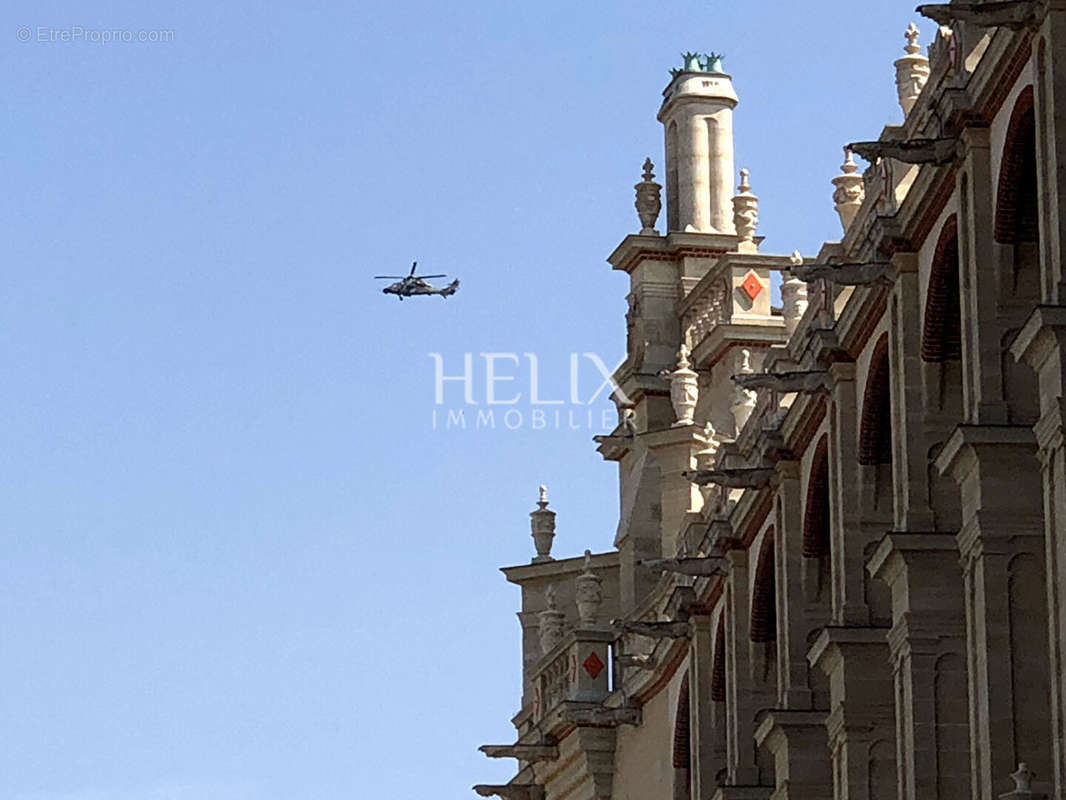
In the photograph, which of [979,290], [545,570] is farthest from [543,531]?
[979,290]

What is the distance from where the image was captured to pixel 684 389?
207 ft

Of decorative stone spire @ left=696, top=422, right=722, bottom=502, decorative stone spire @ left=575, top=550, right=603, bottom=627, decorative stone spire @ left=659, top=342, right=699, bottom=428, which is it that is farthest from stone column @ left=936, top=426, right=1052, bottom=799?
decorative stone spire @ left=575, top=550, right=603, bottom=627

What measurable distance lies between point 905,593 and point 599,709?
924 inches

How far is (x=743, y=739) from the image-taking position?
53125mm

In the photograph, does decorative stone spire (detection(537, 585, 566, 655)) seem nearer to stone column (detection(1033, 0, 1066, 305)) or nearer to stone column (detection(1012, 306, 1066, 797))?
stone column (detection(1033, 0, 1066, 305))

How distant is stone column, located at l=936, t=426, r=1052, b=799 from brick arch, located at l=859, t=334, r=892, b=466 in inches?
249

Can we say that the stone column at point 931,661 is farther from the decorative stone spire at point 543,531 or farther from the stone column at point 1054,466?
the decorative stone spire at point 543,531

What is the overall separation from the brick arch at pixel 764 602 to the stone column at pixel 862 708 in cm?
671

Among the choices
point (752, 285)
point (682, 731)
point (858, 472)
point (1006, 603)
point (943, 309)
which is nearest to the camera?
point (1006, 603)

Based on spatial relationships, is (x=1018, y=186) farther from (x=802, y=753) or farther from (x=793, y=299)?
(x=793, y=299)

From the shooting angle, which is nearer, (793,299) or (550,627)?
(793,299)

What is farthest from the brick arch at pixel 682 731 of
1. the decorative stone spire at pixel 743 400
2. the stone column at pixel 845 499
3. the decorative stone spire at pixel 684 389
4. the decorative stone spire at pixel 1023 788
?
the decorative stone spire at pixel 1023 788

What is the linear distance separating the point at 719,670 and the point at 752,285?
886 cm

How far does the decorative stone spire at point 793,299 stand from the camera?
57.1 metres
